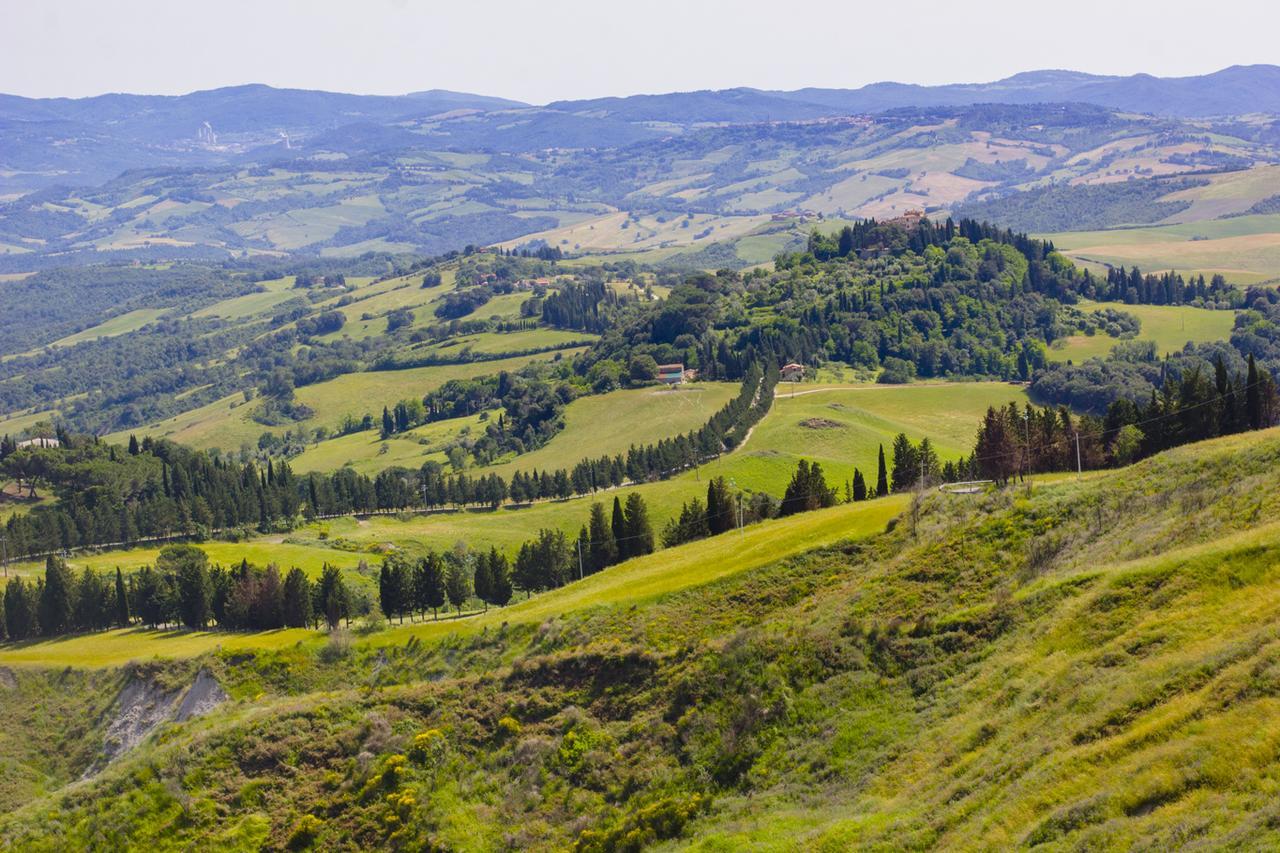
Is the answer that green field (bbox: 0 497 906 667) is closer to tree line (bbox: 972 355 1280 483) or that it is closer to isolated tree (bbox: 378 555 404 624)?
isolated tree (bbox: 378 555 404 624)

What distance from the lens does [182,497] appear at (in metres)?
189

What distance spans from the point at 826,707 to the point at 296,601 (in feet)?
240

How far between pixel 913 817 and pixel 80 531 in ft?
523

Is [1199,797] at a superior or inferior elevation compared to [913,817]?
superior

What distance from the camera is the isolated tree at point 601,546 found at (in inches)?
4825

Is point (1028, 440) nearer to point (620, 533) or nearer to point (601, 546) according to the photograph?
point (620, 533)

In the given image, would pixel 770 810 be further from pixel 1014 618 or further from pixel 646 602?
pixel 646 602

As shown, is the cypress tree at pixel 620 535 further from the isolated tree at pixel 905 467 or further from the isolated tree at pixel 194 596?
the isolated tree at pixel 194 596

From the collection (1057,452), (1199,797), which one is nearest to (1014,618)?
(1199,797)

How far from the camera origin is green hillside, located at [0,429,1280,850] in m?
35.5

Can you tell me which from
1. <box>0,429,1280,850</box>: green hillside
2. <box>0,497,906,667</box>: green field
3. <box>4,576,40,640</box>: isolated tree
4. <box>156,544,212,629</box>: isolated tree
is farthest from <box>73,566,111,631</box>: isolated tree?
<box>0,429,1280,850</box>: green hillside

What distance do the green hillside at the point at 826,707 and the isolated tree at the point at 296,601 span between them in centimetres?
2754

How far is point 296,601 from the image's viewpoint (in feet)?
370

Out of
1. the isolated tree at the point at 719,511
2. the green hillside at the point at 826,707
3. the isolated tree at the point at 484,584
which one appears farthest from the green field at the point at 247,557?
the green hillside at the point at 826,707
